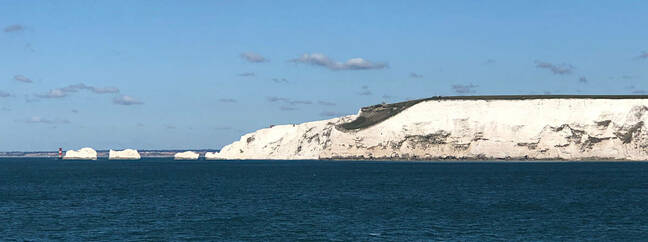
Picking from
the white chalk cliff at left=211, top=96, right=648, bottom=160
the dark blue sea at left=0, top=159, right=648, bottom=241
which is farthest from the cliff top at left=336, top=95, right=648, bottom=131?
the dark blue sea at left=0, top=159, right=648, bottom=241

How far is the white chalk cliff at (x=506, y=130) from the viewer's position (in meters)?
148

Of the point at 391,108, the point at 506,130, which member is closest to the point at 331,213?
the point at 506,130

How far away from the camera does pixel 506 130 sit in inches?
6112

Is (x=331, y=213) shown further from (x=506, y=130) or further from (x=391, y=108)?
(x=391, y=108)

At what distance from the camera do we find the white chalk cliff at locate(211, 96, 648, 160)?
148 metres

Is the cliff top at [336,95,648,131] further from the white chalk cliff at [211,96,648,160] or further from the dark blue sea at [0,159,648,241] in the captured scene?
the dark blue sea at [0,159,648,241]

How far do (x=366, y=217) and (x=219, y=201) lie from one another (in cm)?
1644

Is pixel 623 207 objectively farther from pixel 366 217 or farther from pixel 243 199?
pixel 243 199

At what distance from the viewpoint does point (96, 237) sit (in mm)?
38656

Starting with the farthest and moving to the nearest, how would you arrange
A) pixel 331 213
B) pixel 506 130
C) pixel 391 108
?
Answer: pixel 391 108 → pixel 506 130 → pixel 331 213

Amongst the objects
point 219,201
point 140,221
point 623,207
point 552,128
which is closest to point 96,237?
point 140,221

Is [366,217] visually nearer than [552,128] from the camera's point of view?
Yes

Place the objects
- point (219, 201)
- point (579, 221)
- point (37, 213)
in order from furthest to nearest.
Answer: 1. point (219, 201)
2. point (37, 213)
3. point (579, 221)

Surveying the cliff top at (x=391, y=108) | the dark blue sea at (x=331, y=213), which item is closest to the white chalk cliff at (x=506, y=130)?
the cliff top at (x=391, y=108)
